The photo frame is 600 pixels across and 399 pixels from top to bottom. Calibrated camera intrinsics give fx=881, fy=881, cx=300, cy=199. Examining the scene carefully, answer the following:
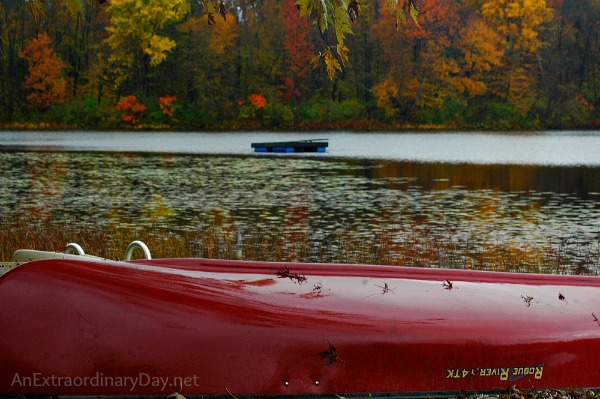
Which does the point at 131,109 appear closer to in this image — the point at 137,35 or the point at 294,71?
the point at 137,35

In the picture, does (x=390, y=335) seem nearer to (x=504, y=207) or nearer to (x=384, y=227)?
(x=384, y=227)

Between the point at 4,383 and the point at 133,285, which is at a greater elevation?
the point at 133,285

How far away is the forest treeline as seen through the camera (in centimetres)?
5419

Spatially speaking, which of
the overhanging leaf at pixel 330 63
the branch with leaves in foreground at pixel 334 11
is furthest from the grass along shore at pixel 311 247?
the overhanging leaf at pixel 330 63

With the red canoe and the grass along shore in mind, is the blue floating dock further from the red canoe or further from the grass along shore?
the red canoe

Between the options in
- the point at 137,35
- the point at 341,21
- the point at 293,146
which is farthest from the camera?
the point at 137,35

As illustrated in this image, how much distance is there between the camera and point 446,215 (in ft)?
49.0

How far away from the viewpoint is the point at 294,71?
56000mm

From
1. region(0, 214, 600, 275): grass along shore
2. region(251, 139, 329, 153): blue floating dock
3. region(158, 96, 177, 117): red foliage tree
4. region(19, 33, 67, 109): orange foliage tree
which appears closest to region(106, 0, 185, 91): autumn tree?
region(158, 96, 177, 117): red foliage tree

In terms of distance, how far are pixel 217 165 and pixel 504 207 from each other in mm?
12389

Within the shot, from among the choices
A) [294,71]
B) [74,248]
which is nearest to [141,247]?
[74,248]

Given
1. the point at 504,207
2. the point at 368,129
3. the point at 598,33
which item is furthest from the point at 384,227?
the point at 598,33

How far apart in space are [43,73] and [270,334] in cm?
5326

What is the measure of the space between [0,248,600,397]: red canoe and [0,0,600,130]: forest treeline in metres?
50.5
